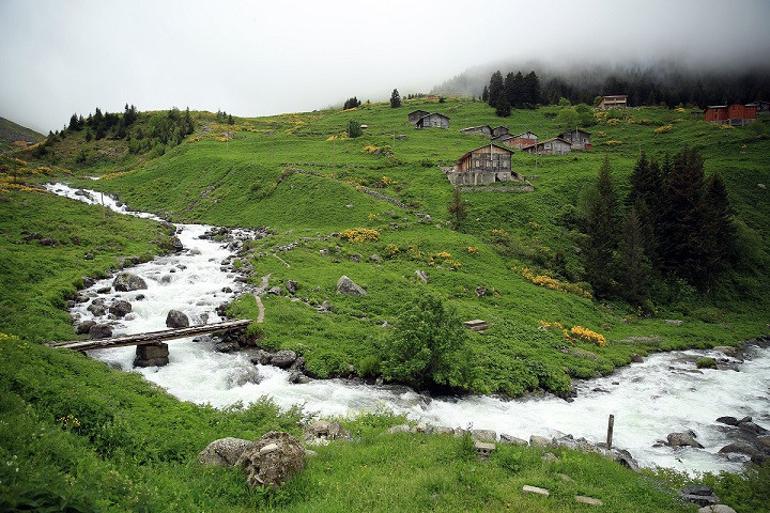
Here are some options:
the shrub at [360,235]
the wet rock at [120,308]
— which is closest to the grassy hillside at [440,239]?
the shrub at [360,235]

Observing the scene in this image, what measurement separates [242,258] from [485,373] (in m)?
28.0

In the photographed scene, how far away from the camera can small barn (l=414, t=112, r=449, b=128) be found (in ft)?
396

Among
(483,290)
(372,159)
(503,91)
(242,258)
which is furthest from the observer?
(503,91)

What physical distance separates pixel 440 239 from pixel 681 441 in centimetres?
3126

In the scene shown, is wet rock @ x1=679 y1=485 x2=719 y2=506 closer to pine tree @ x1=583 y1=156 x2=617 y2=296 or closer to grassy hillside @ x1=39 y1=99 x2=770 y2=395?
grassy hillside @ x1=39 y1=99 x2=770 y2=395

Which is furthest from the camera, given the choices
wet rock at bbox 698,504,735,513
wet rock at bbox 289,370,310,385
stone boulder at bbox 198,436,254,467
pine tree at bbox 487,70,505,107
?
pine tree at bbox 487,70,505,107

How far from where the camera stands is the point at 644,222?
171ft

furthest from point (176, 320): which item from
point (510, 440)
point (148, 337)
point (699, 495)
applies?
point (699, 495)

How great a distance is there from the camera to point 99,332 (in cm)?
2623

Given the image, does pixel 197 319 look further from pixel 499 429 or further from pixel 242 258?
pixel 499 429

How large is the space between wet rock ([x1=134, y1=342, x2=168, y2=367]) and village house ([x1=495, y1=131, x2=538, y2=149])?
98074 mm

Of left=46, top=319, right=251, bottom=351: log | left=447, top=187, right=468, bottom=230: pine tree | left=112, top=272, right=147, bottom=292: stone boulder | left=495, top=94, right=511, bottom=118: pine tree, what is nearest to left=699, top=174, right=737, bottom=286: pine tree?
left=447, top=187, right=468, bottom=230: pine tree

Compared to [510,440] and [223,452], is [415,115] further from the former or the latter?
[223,452]

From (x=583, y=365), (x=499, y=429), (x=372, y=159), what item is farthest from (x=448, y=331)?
(x=372, y=159)
